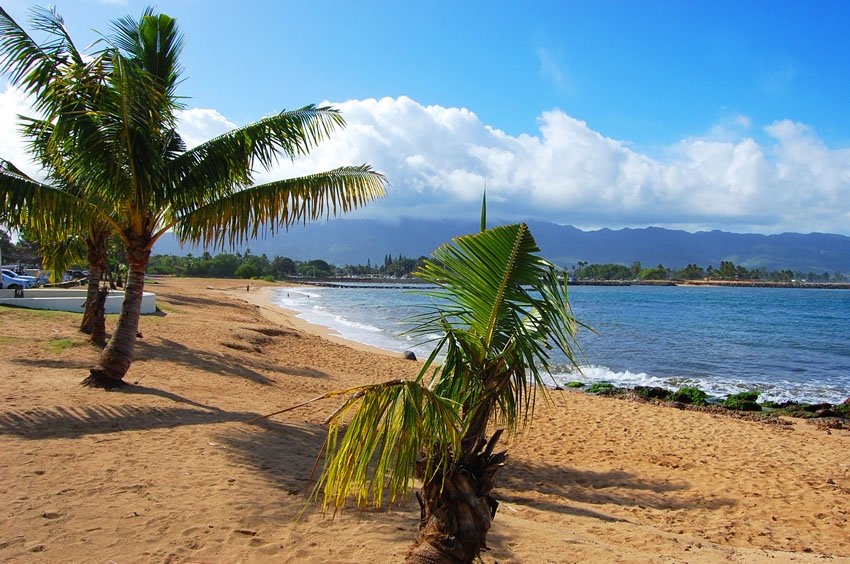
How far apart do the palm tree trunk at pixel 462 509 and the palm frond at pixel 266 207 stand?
5.91m

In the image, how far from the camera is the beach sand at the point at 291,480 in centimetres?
408

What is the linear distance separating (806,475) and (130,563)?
846 centimetres

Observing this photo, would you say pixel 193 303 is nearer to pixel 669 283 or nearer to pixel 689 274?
pixel 669 283

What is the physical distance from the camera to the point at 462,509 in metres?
2.90

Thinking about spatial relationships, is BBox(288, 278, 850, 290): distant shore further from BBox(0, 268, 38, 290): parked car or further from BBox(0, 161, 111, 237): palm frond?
BBox(0, 161, 111, 237): palm frond

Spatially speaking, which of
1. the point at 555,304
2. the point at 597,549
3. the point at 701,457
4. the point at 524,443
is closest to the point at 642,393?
the point at 701,457

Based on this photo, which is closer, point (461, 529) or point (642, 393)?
point (461, 529)

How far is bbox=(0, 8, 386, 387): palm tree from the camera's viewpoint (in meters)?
7.17

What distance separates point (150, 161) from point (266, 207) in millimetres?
1631

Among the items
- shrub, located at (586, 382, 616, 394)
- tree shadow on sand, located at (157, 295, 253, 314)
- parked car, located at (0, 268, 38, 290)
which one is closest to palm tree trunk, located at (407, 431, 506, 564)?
shrub, located at (586, 382, 616, 394)

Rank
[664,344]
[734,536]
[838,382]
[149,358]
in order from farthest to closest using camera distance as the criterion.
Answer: [664,344] → [838,382] → [149,358] → [734,536]

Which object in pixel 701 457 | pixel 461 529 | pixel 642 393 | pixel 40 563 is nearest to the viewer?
pixel 461 529

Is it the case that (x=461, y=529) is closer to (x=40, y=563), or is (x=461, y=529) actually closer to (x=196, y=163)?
(x=40, y=563)

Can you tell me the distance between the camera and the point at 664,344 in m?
27.7
